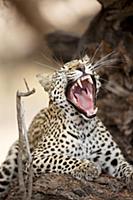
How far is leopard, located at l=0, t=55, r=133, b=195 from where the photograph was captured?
4.85 metres

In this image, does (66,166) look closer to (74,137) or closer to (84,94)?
(74,137)

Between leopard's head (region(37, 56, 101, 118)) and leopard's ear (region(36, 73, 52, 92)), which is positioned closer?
leopard's head (region(37, 56, 101, 118))

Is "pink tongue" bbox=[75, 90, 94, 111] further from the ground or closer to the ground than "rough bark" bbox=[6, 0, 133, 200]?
closer to the ground

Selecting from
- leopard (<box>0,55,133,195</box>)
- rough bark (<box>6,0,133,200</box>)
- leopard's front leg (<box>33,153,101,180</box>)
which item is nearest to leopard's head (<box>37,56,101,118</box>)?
leopard (<box>0,55,133,195</box>)

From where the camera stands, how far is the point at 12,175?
17.1 ft

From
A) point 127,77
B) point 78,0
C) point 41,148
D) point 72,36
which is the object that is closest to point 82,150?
point 41,148

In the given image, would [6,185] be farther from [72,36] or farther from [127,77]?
[72,36]

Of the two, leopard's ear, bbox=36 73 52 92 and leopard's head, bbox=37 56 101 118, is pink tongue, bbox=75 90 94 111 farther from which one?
leopard's ear, bbox=36 73 52 92

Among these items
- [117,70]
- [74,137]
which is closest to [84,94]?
[74,137]

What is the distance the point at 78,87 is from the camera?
4.87 m

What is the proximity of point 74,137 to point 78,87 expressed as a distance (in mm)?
368

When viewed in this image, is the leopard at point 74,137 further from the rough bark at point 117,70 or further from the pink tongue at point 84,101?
the rough bark at point 117,70

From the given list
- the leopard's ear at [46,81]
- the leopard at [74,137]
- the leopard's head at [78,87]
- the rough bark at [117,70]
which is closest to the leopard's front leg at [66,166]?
the leopard at [74,137]

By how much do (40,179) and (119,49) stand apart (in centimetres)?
205
